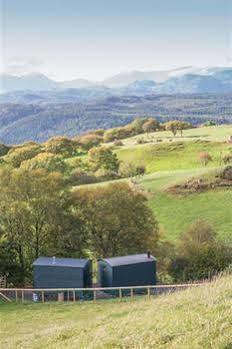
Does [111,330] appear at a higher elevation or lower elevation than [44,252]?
higher

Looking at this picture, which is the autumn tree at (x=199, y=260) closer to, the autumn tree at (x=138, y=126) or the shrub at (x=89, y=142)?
the shrub at (x=89, y=142)

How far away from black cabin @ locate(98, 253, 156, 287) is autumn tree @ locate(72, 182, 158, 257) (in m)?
4.34

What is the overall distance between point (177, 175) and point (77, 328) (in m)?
60.4

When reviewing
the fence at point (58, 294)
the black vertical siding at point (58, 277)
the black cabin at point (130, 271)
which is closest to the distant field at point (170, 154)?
the black cabin at point (130, 271)

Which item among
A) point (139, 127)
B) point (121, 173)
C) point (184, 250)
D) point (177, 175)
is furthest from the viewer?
point (139, 127)

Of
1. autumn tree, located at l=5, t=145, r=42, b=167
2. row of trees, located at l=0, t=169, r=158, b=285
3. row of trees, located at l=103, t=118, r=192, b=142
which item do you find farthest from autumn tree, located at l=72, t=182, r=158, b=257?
row of trees, located at l=103, t=118, r=192, b=142

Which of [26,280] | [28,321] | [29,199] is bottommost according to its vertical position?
[26,280]

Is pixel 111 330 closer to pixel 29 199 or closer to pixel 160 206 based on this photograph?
pixel 29 199

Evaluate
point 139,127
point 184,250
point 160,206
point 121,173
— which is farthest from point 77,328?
point 139,127

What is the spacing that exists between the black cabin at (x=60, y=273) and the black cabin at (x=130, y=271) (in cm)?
152

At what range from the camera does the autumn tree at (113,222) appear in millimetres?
39312

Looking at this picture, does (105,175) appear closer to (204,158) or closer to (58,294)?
(204,158)

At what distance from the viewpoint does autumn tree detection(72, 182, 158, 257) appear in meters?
39.3

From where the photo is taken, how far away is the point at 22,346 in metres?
14.1
